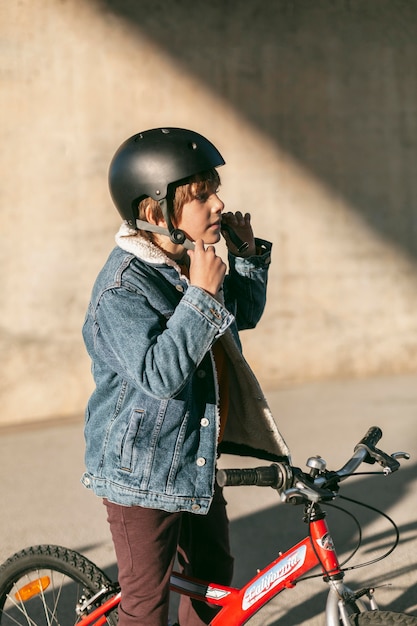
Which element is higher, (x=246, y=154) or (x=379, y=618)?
(x=246, y=154)

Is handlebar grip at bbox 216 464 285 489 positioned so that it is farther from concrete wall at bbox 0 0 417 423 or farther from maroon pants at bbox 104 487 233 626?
concrete wall at bbox 0 0 417 423

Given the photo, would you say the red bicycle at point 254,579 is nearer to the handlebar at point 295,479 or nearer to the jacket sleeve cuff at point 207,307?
the handlebar at point 295,479

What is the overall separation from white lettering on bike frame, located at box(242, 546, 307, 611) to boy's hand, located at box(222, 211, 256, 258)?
34.2 inches

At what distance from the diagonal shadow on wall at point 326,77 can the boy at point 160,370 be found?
3.63m

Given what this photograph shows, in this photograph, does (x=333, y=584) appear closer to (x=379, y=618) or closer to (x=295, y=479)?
(x=379, y=618)

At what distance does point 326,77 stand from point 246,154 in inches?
31.9

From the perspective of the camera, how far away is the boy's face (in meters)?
2.21

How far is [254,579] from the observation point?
2150 mm

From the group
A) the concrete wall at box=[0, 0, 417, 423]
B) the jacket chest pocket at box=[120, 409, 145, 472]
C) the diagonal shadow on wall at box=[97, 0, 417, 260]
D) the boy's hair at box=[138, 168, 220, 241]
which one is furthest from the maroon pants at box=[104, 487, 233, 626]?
the diagonal shadow on wall at box=[97, 0, 417, 260]

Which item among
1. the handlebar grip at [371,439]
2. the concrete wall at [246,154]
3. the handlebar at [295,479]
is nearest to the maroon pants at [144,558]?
the handlebar at [295,479]

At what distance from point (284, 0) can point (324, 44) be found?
41cm

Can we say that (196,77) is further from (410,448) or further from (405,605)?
(405,605)

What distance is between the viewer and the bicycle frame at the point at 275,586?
1891 mm

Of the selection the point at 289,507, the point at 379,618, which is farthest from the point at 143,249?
the point at 289,507
